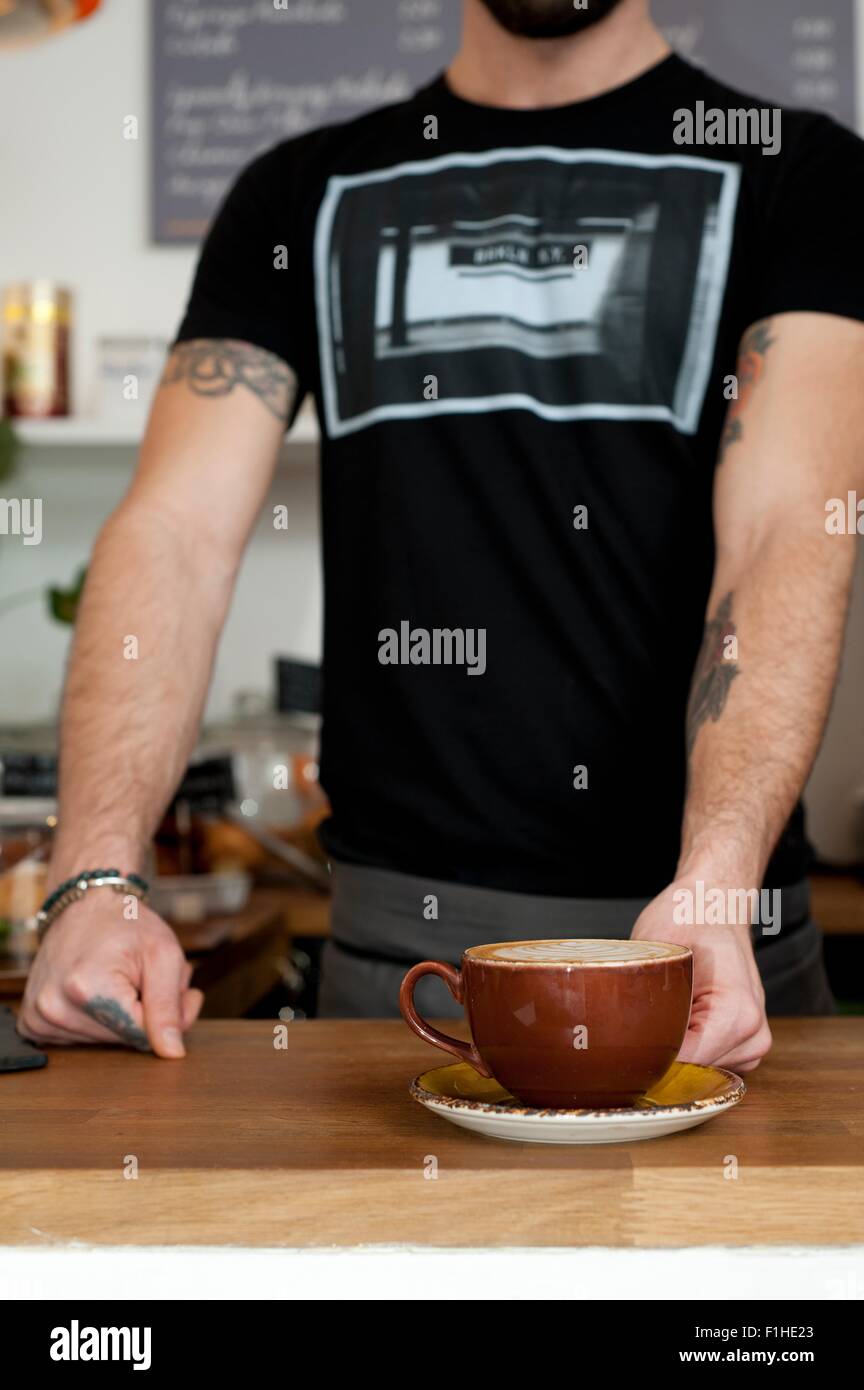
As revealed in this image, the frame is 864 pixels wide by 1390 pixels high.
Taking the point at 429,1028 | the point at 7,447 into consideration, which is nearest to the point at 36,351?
the point at 7,447

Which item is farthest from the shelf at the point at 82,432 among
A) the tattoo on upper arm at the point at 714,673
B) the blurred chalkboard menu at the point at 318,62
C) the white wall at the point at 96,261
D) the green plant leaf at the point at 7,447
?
the tattoo on upper arm at the point at 714,673

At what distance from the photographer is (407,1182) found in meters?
0.54

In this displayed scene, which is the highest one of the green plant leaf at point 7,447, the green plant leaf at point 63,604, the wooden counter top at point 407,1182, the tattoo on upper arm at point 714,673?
the green plant leaf at point 7,447

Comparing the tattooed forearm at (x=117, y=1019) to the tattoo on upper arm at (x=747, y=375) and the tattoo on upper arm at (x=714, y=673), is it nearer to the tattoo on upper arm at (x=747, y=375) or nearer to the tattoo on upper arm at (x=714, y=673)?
the tattoo on upper arm at (x=714, y=673)

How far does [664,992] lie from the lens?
585mm

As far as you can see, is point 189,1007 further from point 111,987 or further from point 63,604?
point 63,604

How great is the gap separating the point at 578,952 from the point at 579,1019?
5cm

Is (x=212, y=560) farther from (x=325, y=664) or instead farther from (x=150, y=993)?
(x=150, y=993)

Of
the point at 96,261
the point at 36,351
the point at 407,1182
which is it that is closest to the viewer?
the point at 407,1182

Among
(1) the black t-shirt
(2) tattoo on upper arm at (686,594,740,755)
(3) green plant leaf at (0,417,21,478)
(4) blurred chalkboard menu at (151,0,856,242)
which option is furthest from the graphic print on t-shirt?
(4) blurred chalkboard menu at (151,0,856,242)

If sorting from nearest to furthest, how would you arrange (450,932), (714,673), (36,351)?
(714,673), (450,932), (36,351)

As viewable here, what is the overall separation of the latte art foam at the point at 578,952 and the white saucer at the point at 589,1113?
0.06m

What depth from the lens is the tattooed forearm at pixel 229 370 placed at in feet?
3.99

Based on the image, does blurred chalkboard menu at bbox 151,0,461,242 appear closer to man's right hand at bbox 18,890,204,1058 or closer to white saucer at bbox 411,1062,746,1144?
man's right hand at bbox 18,890,204,1058
